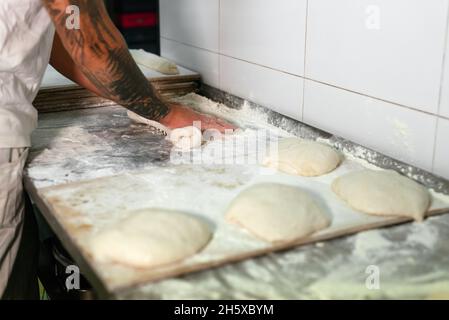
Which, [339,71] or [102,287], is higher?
[339,71]

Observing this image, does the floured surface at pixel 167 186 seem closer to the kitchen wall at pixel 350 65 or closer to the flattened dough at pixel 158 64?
the kitchen wall at pixel 350 65

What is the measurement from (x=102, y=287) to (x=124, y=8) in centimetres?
359

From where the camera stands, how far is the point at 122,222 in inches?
43.7

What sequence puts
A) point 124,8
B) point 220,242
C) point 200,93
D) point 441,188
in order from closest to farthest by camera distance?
point 220,242
point 441,188
point 200,93
point 124,8

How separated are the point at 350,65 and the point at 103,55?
74 centimetres

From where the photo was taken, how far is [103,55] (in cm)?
162

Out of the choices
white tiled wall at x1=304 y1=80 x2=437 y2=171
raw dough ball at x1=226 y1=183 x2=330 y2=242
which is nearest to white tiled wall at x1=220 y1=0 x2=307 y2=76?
white tiled wall at x1=304 y1=80 x2=437 y2=171

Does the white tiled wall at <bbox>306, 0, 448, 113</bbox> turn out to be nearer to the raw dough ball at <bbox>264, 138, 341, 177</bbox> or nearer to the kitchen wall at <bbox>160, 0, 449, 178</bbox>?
the kitchen wall at <bbox>160, 0, 449, 178</bbox>

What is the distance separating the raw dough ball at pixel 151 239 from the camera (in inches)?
39.1

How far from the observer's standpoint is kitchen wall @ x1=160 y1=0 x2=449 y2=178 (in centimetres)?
137

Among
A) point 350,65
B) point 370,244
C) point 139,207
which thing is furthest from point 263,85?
point 370,244

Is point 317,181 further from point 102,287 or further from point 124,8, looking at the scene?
point 124,8

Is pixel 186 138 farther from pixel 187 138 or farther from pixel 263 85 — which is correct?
pixel 263 85
